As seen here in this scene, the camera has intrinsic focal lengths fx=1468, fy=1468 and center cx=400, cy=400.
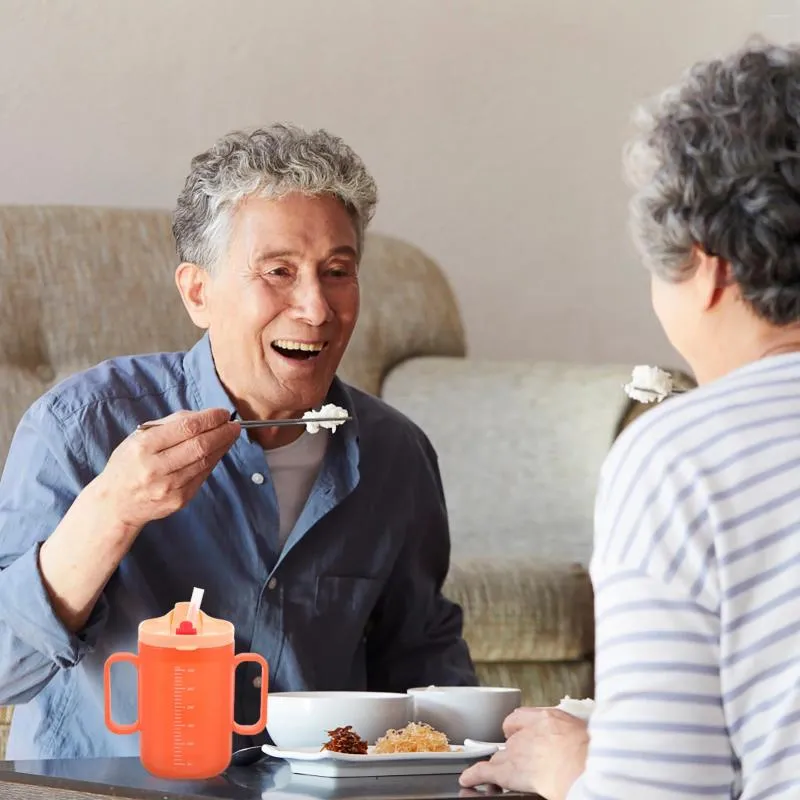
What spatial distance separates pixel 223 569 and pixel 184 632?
1.11 ft

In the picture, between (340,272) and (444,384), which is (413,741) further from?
(444,384)

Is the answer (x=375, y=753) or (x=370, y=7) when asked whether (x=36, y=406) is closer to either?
(x=375, y=753)

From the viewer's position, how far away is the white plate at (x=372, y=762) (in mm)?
1156

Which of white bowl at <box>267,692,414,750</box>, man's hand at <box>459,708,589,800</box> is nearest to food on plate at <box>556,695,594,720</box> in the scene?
man's hand at <box>459,708,589,800</box>

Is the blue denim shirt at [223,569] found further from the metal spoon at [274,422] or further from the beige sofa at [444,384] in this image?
the beige sofa at [444,384]

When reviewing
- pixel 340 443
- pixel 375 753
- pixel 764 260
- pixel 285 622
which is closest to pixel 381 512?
pixel 340 443

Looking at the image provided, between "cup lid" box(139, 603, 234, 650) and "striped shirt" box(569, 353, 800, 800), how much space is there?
1.30ft

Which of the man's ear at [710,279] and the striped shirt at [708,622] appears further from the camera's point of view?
the man's ear at [710,279]

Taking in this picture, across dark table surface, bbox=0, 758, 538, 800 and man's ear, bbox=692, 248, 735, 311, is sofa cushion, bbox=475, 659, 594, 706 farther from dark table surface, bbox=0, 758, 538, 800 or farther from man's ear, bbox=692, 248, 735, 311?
man's ear, bbox=692, 248, 735, 311

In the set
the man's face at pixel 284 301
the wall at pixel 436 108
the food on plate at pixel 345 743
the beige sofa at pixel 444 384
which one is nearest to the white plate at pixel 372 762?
the food on plate at pixel 345 743

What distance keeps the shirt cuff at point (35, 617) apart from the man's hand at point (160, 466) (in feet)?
0.34

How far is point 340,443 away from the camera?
1.67 metres

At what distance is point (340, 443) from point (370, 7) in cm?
180

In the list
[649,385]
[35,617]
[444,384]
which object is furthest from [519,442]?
[35,617]
